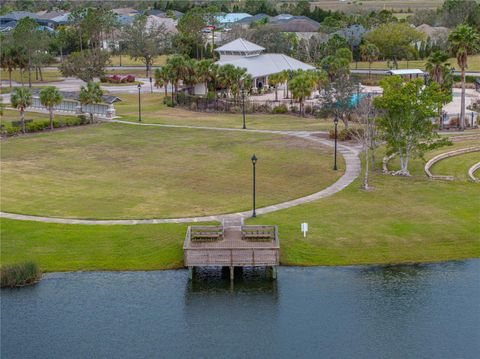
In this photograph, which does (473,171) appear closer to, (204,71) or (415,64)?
(204,71)

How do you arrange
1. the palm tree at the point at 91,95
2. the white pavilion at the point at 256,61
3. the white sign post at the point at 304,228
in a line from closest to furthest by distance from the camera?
the white sign post at the point at 304,228 → the palm tree at the point at 91,95 → the white pavilion at the point at 256,61

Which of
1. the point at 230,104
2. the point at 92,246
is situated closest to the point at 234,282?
the point at 92,246

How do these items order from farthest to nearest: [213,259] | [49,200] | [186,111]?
[186,111] < [49,200] < [213,259]

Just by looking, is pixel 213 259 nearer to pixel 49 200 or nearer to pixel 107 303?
pixel 107 303

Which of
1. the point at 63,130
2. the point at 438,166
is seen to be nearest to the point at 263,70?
the point at 63,130

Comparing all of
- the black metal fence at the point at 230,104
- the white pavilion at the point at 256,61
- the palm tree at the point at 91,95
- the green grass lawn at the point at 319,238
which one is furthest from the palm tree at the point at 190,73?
the green grass lawn at the point at 319,238

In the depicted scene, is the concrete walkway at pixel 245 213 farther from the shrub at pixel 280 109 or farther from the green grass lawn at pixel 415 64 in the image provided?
the green grass lawn at pixel 415 64
